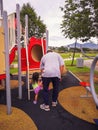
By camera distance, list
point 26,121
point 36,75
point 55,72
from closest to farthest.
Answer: point 26,121
point 55,72
point 36,75

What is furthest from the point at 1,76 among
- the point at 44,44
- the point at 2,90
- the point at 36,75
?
the point at 44,44

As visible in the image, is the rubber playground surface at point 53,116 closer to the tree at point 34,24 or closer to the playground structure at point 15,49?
the playground structure at point 15,49

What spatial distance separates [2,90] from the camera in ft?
33.5

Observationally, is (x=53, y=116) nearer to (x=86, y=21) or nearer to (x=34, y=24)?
(x=86, y=21)

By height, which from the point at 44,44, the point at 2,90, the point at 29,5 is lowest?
the point at 2,90

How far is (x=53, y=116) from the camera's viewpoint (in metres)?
6.61

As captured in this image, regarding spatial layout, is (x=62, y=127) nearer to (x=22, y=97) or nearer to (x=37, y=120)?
(x=37, y=120)

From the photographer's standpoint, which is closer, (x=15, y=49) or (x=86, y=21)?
(x=15, y=49)

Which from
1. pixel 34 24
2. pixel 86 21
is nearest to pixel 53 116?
pixel 86 21

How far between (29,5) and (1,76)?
28.4m

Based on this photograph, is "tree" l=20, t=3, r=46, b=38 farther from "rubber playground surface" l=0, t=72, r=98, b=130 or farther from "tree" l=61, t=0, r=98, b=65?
"rubber playground surface" l=0, t=72, r=98, b=130

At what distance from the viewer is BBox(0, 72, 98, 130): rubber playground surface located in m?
5.89

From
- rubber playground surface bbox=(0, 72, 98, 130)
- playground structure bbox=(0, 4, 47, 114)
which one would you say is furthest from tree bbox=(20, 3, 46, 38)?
rubber playground surface bbox=(0, 72, 98, 130)

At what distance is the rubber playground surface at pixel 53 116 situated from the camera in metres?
5.89
